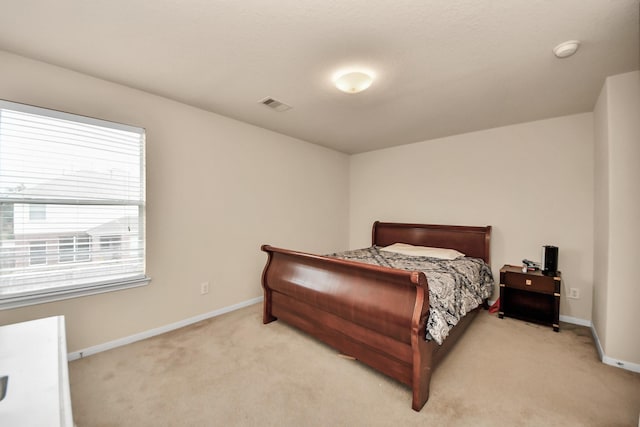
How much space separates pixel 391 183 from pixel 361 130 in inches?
48.7

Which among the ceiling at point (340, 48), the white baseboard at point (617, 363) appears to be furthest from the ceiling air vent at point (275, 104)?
the white baseboard at point (617, 363)

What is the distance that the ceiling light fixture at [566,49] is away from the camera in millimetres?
1738

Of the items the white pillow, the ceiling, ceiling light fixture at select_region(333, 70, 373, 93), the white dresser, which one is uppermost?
the ceiling

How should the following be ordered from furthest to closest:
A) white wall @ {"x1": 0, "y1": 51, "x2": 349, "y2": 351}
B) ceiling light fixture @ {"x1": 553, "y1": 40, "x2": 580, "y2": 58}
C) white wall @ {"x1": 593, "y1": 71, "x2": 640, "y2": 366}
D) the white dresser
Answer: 1. white wall @ {"x1": 0, "y1": 51, "x2": 349, "y2": 351}
2. white wall @ {"x1": 593, "y1": 71, "x2": 640, "y2": 366}
3. ceiling light fixture @ {"x1": 553, "y1": 40, "x2": 580, "y2": 58}
4. the white dresser

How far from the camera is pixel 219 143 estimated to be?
10.3ft

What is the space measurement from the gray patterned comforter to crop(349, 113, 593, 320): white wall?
0.65 metres

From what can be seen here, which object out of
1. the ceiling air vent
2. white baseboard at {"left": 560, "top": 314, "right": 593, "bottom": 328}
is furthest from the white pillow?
the ceiling air vent

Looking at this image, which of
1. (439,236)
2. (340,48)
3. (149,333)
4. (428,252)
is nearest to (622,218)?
(428,252)

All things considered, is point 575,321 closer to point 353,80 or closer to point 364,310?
point 364,310

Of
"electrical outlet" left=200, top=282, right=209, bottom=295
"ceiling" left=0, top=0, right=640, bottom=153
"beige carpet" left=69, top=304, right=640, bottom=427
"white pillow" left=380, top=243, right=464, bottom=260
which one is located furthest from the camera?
Answer: "white pillow" left=380, top=243, right=464, bottom=260

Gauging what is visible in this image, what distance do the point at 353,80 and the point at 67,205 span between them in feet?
8.35

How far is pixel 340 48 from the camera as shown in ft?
6.04

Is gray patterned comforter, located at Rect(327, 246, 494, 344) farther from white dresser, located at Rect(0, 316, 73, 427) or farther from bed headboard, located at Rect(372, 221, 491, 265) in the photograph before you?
white dresser, located at Rect(0, 316, 73, 427)

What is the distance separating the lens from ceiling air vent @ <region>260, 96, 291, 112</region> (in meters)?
2.71
